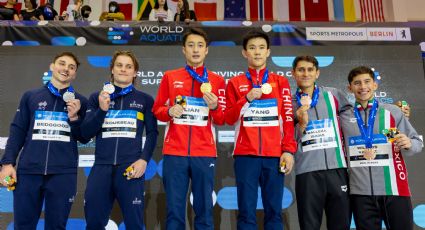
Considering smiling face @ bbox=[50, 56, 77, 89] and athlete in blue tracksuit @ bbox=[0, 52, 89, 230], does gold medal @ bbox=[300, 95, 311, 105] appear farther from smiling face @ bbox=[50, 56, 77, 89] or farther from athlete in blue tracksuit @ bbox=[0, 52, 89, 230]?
smiling face @ bbox=[50, 56, 77, 89]

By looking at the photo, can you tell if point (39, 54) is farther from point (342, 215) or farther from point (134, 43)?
point (342, 215)

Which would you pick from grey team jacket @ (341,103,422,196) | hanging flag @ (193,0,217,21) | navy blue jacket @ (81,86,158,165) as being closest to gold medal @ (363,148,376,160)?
grey team jacket @ (341,103,422,196)

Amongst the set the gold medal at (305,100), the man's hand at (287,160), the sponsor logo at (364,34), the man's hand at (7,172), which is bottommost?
the man's hand at (7,172)

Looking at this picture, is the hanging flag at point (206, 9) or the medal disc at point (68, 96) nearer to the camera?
the medal disc at point (68, 96)

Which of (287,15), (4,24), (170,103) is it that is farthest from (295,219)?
(287,15)

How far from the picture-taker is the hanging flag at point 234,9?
8.48 m

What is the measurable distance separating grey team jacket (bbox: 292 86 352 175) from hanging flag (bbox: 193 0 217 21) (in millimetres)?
5770

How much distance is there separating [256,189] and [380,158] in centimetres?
97

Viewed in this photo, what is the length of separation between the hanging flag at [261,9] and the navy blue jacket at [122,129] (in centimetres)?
604

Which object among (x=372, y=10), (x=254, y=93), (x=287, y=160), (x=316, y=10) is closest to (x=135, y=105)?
(x=254, y=93)

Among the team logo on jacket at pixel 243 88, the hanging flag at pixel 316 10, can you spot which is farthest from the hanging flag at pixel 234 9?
the team logo on jacket at pixel 243 88

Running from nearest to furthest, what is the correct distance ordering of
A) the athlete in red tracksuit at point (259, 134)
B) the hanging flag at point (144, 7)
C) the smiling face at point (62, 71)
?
the athlete in red tracksuit at point (259, 134) < the smiling face at point (62, 71) < the hanging flag at point (144, 7)

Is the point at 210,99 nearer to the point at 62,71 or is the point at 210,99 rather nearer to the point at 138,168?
the point at 138,168

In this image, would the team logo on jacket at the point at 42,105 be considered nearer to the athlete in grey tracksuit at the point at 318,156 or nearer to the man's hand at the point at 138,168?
the man's hand at the point at 138,168
